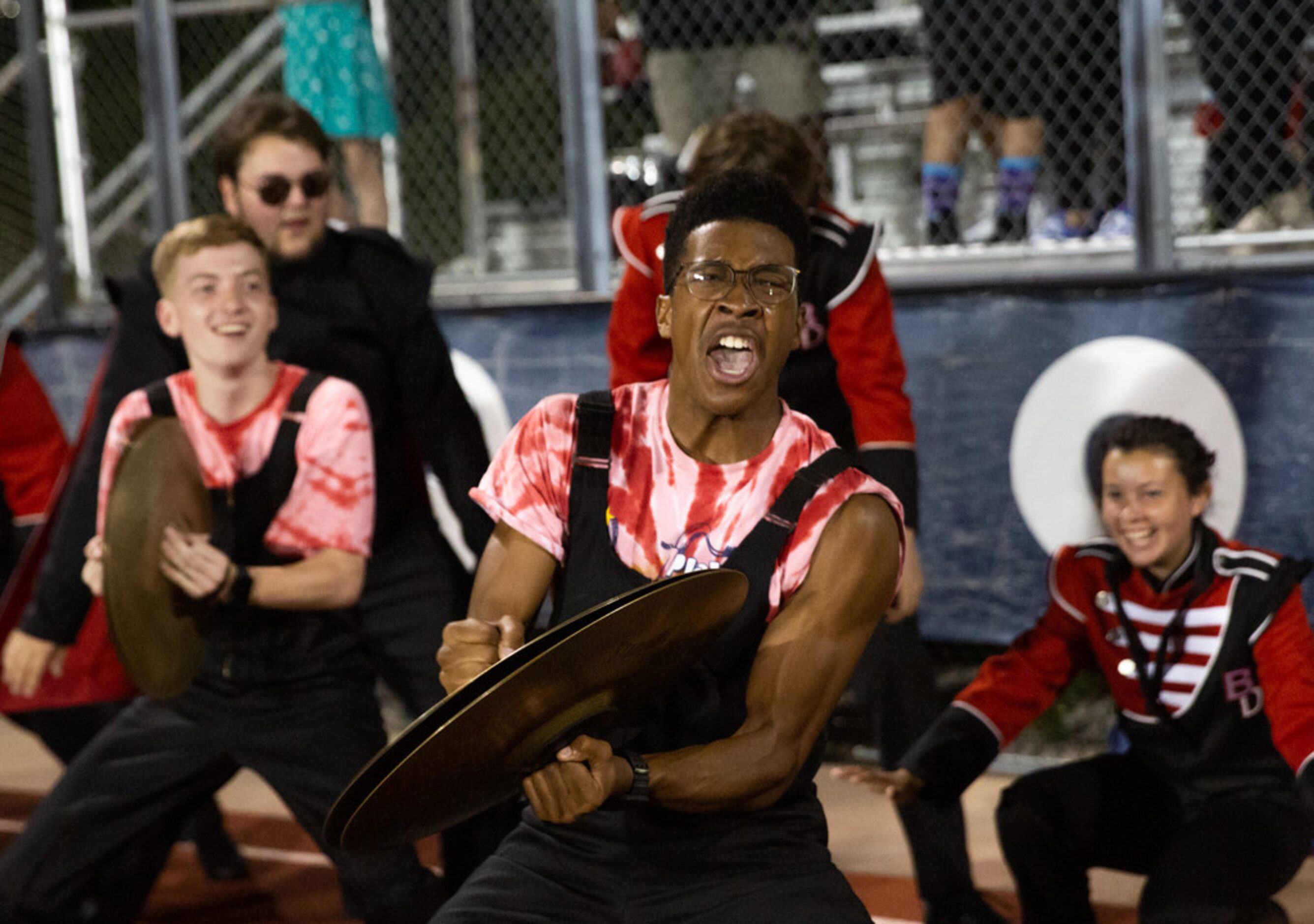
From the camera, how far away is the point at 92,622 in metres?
4.22

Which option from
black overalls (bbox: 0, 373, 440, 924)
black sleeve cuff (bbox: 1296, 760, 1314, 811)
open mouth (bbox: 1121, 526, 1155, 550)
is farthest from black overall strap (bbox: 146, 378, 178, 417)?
black sleeve cuff (bbox: 1296, 760, 1314, 811)

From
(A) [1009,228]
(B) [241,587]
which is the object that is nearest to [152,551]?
(B) [241,587]

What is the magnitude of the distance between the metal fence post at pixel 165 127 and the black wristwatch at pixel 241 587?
366 cm

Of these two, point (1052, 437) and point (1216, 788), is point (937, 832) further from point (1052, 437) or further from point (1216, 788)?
point (1052, 437)

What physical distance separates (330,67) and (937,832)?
405 cm

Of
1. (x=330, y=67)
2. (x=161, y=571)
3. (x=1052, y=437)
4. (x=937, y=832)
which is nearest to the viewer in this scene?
(x=161, y=571)

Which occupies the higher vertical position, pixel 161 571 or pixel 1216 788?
pixel 161 571

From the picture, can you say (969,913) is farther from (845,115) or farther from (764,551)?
(845,115)

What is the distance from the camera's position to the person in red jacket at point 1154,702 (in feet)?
11.2

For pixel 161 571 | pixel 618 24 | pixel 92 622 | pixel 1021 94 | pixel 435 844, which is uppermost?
pixel 618 24

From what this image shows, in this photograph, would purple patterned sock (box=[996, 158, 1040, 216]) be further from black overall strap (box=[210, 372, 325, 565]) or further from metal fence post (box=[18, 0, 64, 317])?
metal fence post (box=[18, 0, 64, 317])

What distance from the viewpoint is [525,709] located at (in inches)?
80.4

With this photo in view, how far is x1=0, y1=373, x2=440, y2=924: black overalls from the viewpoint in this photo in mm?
3369

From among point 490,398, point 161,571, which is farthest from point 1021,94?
point 161,571
